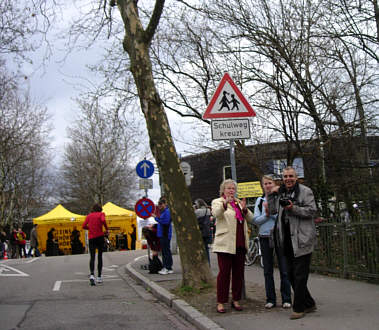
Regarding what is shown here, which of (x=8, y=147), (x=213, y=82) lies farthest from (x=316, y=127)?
(x=8, y=147)

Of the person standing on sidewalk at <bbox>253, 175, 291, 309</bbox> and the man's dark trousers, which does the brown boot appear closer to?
the man's dark trousers

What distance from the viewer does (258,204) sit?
7410 millimetres

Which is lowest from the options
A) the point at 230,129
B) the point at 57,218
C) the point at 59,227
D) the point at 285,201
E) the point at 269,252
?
the point at 269,252

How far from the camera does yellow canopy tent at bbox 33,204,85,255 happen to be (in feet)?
97.1

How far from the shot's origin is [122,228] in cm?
3123

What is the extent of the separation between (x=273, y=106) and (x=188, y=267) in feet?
17.2

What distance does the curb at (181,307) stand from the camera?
20.8ft

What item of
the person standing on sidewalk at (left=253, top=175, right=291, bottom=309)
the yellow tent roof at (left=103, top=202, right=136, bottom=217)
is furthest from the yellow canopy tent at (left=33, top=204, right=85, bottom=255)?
the person standing on sidewalk at (left=253, top=175, right=291, bottom=309)

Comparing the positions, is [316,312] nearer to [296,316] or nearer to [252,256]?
A: [296,316]

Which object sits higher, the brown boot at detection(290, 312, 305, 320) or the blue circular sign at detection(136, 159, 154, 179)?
the blue circular sign at detection(136, 159, 154, 179)

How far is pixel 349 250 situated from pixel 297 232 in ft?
12.6

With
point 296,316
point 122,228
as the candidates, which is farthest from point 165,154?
point 122,228

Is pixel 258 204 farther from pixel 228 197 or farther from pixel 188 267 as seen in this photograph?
pixel 188 267

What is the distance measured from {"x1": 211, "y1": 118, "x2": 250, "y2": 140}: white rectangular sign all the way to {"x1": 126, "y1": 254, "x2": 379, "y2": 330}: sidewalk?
2.36m
